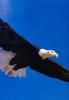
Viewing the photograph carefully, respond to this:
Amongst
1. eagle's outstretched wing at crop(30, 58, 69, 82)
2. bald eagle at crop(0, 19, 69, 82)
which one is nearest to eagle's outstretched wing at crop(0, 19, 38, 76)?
bald eagle at crop(0, 19, 69, 82)

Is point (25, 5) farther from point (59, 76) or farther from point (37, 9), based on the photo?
point (59, 76)

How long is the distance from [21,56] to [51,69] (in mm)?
259

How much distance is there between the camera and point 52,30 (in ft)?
9.60

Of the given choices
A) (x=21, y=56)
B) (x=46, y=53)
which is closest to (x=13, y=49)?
(x=21, y=56)

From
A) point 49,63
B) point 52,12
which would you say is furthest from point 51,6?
point 49,63

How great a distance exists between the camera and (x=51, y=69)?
2486 millimetres

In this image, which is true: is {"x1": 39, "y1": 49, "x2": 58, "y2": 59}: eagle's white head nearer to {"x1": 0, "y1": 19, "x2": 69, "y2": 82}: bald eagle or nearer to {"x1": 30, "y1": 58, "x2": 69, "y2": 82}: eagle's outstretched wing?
{"x1": 0, "y1": 19, "x2": 69, "y2": 82}: bald eagle

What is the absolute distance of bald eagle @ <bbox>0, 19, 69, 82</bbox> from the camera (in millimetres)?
2246

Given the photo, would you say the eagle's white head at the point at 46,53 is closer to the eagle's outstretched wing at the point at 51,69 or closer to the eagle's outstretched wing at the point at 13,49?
the eagle's outstretched wing at the point at 13,49

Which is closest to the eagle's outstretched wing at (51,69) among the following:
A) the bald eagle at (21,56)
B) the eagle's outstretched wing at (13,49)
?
the bald eagle at (21,56)

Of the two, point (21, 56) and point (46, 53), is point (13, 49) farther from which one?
point (46, 53)

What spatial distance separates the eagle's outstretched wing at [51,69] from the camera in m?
2.44

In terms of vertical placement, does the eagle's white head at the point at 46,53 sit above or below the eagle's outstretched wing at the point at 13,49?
below

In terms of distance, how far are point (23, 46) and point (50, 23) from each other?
2.22 ft
